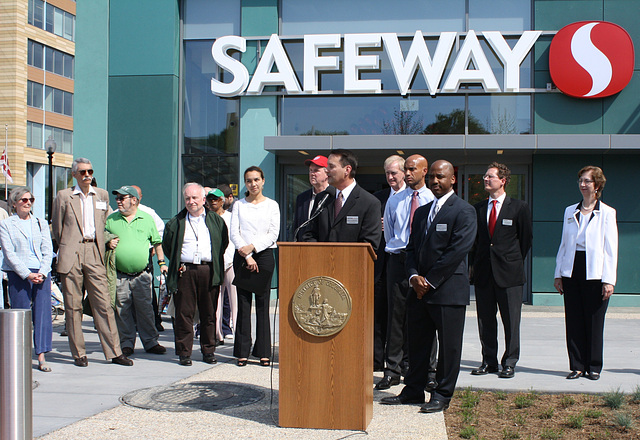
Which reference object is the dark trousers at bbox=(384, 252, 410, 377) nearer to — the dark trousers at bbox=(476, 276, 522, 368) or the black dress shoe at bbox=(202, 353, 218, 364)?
the dark trousers at bbox=(476, 276, 522, 368)

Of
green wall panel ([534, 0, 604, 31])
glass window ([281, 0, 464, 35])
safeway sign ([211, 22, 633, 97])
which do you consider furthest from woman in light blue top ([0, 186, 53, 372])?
green wall panel ([534, 0, 604, 31])

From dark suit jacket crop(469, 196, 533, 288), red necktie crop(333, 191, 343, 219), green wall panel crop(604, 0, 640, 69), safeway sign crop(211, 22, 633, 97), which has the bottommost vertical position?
dark suit jacket crop(469, 196, 533, 288)

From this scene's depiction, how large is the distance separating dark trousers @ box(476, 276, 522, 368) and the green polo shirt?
154 inches

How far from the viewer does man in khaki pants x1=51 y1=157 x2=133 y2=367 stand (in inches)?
287

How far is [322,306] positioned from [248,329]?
2.87m

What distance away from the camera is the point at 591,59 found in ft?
41.3

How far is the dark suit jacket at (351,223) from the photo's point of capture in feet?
20.2

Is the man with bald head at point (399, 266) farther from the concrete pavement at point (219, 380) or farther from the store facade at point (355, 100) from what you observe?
the store facade at point (355, 100)

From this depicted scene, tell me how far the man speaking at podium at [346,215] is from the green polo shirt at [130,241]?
2.78 metres

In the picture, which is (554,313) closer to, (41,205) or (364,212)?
(364,212)

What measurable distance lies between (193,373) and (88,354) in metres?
1.91

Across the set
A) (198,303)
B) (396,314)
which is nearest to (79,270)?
(198,303)

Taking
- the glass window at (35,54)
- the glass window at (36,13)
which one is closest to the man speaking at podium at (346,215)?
the glass window at (35,54)

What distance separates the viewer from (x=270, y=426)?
496cm
